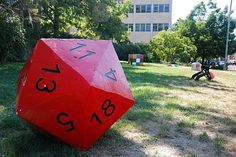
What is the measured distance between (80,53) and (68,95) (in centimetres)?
70

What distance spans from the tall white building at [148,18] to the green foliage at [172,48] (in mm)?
16744

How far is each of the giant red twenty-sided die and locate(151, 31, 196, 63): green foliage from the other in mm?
34485

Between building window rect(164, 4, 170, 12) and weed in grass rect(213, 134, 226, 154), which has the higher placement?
building window rect(164, 4, 170, 12)

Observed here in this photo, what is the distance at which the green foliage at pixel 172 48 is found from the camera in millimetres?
38125

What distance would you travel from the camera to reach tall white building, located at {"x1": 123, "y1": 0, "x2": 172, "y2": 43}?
5541 cm

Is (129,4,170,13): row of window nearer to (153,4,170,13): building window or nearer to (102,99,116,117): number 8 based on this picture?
(153,4,170,13): building window

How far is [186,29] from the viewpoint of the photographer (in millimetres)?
44312

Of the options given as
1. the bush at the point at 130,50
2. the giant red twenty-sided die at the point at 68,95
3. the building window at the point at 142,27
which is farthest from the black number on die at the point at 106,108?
the building window at the point at 142,27

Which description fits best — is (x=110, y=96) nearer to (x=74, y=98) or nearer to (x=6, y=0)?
(x=74, y=98)

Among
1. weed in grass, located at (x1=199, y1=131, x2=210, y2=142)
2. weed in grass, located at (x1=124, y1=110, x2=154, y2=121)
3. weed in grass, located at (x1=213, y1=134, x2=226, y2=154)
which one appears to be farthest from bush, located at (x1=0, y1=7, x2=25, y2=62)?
weed in grass, located at (x1=213, y1=134, x2=226, y2=154)

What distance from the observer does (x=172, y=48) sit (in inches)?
1502

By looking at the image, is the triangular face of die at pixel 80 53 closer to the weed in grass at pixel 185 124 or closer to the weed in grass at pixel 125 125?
the weed in grass at pixel 125 125

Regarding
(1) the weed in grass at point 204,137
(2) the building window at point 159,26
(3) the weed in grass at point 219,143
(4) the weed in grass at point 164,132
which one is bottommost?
(3) the weed in grass at point 219,143

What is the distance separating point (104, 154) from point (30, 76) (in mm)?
1379
